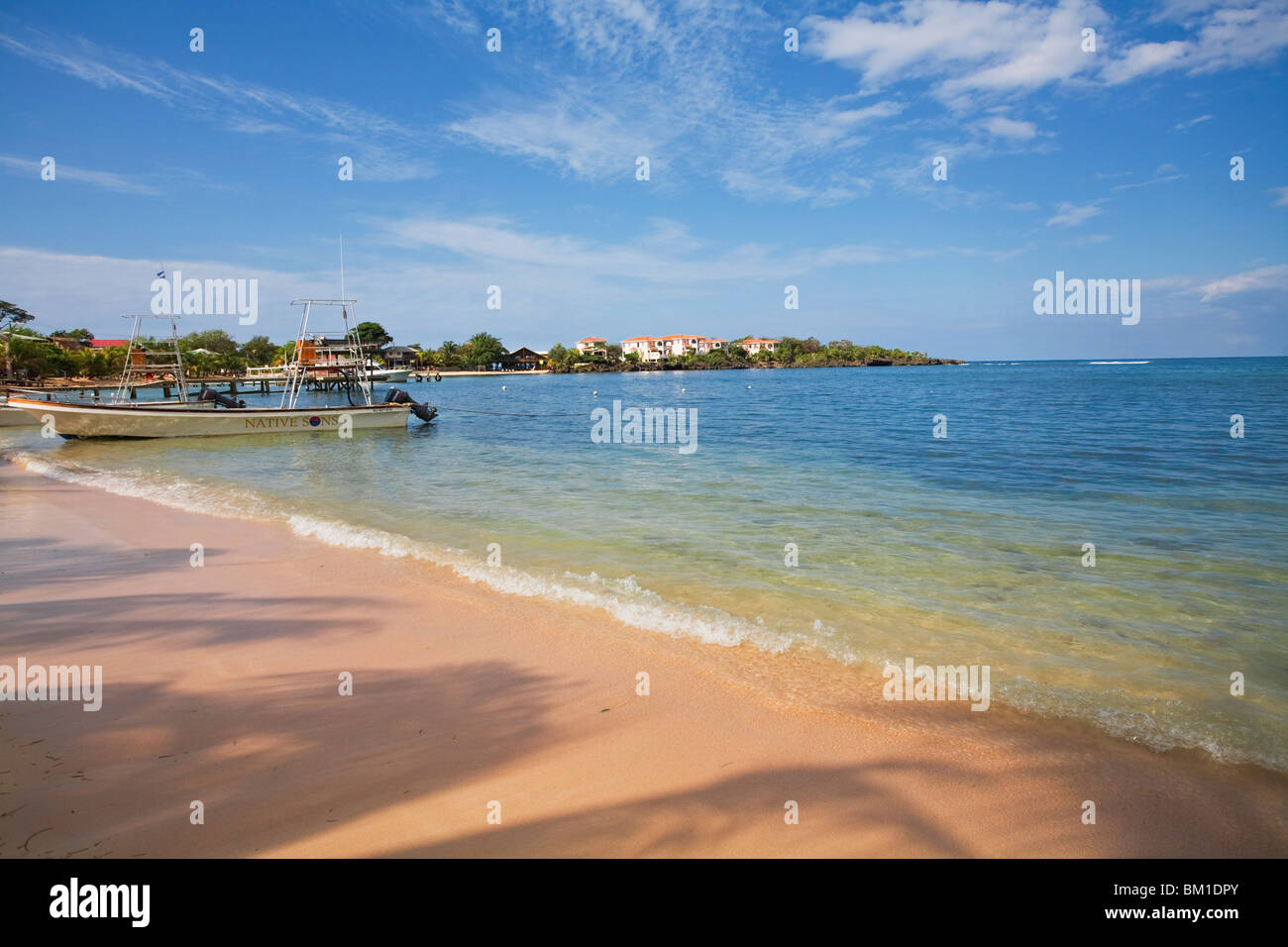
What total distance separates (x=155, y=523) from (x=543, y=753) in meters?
11.3

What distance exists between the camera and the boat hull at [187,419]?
1097 inches

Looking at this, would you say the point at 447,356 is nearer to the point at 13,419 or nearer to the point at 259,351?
the point at 259,351

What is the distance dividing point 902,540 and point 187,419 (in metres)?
31.9

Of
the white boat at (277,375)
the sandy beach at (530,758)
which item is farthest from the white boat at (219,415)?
the white boat at (277,375)

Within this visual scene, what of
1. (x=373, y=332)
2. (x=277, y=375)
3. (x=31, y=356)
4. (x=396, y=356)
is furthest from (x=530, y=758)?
(x=373, y=332)

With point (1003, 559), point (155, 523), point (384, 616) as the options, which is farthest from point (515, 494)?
point (1003, 559)

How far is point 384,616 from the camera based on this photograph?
6.84 metres

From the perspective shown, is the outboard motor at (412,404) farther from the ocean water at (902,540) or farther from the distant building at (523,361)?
the distant building at (523,361)

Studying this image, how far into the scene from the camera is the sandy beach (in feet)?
11.0

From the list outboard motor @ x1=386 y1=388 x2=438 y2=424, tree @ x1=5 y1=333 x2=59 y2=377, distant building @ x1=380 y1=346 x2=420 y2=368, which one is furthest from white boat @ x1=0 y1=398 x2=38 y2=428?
distant building @ x1=380 y1=346 x2=420 y2=368

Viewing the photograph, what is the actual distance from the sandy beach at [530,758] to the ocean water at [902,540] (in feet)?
2.44

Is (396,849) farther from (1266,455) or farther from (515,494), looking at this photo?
(1266,455)

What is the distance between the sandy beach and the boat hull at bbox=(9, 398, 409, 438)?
88.9 ft

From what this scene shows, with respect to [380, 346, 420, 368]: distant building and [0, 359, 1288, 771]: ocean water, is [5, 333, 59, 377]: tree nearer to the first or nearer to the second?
[380, 346, 420, 368]: distant building
